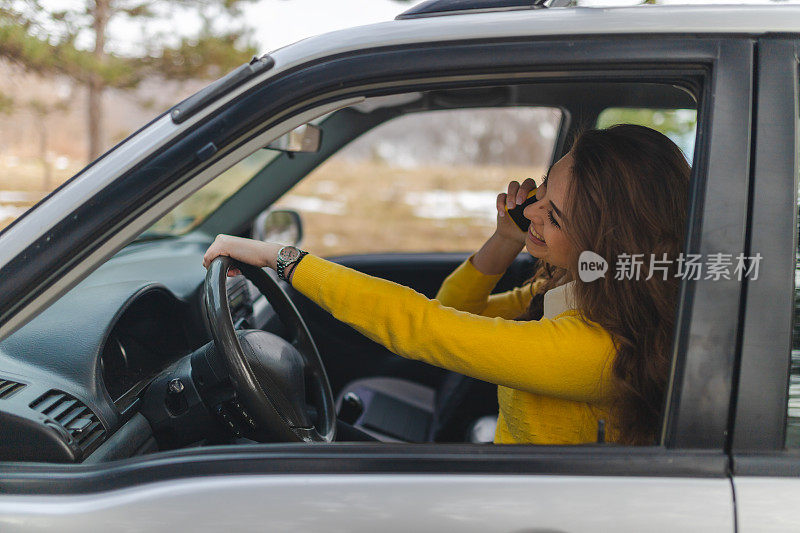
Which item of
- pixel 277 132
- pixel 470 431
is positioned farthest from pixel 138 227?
pixel 470 431

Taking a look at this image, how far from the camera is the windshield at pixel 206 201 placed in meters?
2.50

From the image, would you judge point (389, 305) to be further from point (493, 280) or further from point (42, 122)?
point (42, 122)

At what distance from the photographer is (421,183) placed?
42.4 ft

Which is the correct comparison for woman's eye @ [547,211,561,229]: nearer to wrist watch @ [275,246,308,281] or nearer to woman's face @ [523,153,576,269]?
woman's face @ [523,153,576,269]

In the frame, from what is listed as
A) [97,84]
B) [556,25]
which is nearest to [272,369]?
[556,25]

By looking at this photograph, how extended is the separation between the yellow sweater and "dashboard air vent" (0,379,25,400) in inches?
19.8

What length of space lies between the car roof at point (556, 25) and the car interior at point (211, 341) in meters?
0.10

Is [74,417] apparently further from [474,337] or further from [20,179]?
[20,179]

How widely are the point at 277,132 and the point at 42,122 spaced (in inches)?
306

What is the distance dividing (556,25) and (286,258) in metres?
0.61

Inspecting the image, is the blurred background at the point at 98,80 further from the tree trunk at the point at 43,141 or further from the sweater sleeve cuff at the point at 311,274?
the sweater sleeve cuff at the point at 311,274

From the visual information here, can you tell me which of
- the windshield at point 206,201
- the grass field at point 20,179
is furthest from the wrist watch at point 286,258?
the grass field at point 20,179

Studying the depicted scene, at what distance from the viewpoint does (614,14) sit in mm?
1061

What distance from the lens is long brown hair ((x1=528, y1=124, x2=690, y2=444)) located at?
1.20m
